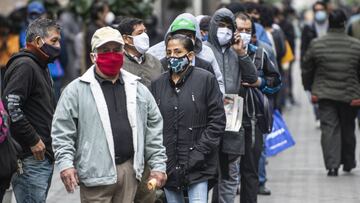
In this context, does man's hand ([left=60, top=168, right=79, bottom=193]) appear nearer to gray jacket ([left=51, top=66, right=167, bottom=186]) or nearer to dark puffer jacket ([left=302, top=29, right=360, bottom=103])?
gray jacket ([left=51, top=66, right=167, bottom=186])

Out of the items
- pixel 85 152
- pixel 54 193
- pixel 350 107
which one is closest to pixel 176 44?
pixel 85 152

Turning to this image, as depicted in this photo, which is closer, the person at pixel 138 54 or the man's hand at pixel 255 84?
the person at pixel 138 54

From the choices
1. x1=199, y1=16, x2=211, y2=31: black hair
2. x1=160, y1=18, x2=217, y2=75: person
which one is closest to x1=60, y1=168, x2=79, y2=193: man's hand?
x1=160, y1=18, x2=217, y2=75: person

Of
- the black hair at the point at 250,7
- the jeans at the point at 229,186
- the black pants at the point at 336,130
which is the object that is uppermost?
the black hair at the point at 250,7

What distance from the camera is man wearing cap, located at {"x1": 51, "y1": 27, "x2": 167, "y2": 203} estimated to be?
297 inches

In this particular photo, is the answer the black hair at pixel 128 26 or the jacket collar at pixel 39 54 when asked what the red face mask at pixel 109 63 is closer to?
the jacket collar at pixel 39 54

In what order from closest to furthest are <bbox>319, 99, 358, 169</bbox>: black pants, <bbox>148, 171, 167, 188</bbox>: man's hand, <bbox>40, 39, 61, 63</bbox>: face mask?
<bbox>148, 171, 167, 188</bbox>: man's hand < <bbox>40, 39, 61, 63</bbox>: face mask < <bbox>319, 99, 358, 169</bbox>: black pants

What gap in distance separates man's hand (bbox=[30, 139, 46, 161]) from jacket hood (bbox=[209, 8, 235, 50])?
2.17m

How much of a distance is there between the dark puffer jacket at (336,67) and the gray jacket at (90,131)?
603cm

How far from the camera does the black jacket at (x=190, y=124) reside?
8648mm

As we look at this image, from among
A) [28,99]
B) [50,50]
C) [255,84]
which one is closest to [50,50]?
[50,50]

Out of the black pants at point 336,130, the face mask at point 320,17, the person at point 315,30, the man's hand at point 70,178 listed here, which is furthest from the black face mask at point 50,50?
the face mask at point 320,17

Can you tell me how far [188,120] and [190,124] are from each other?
0.03m

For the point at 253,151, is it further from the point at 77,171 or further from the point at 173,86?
the point at 77,171
